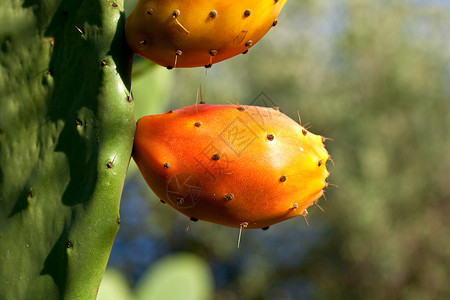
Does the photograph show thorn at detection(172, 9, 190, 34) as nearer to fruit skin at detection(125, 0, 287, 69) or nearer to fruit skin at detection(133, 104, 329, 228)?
fruit skin at detection(125, 0, 287, 69)

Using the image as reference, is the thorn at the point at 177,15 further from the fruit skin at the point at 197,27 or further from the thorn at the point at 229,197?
the thorn at the point at 229,197

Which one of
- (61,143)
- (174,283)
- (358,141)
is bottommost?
(358,141)

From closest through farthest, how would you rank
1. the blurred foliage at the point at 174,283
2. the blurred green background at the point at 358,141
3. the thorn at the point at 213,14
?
the thorn at the point at 213,14 → the blurred foliage at the point at 174,283 → the blurred green background at the point at 358,141

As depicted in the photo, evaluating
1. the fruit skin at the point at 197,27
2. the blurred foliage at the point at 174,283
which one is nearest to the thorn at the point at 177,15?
the fruit skin at the point at 197,27

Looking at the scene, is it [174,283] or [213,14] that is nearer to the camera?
[213,14]

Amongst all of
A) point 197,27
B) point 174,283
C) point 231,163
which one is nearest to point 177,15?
point 197,27

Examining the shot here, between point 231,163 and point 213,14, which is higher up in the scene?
point 213,14

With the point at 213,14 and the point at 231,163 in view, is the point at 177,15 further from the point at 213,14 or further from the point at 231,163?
the point at 231,163
